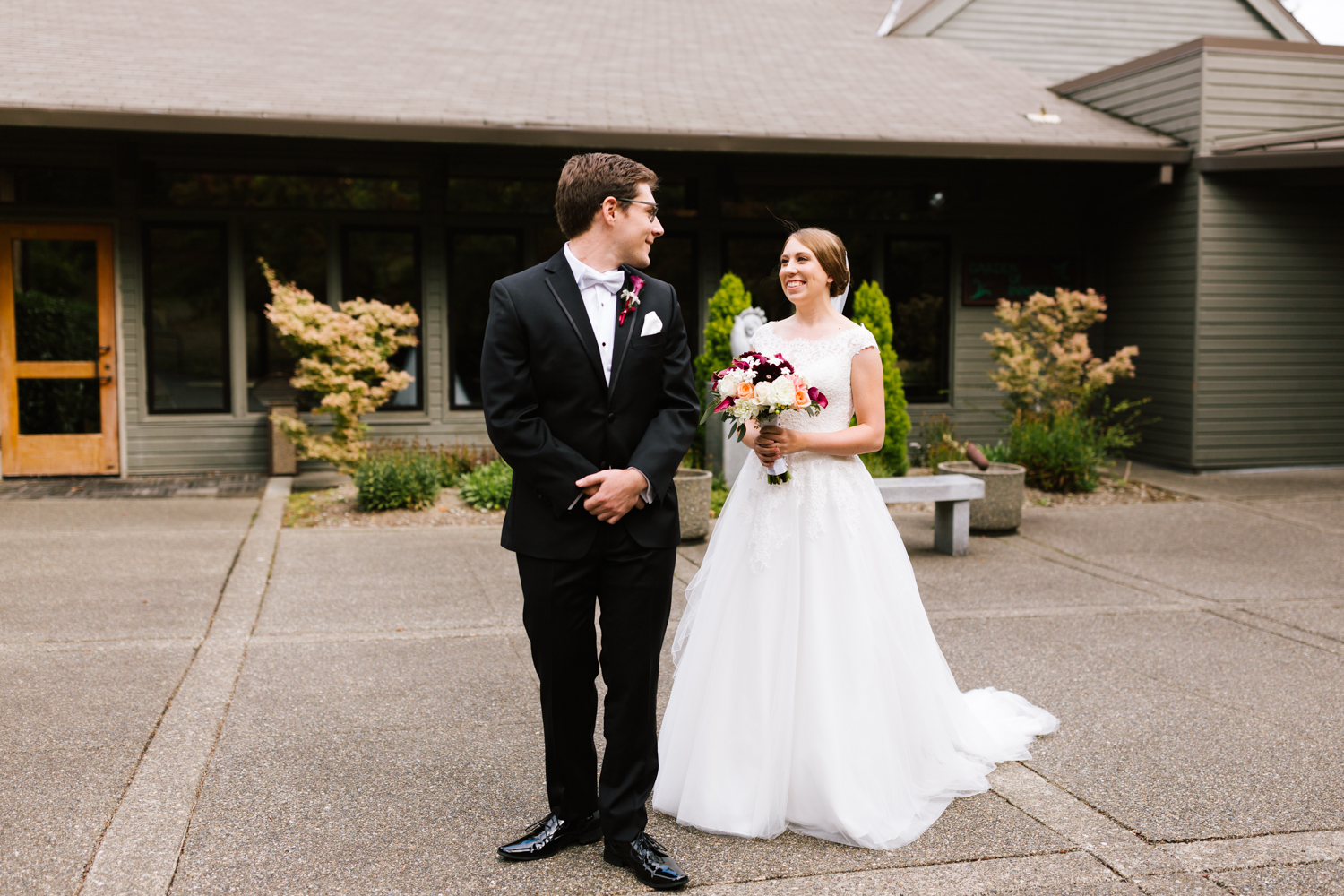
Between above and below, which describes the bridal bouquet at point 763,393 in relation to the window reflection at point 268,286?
below

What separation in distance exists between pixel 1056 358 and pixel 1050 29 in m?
6.00

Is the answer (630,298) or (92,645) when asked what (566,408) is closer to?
(630,298)

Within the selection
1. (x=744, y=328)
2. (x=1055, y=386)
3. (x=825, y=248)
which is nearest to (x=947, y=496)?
(x=744, y=328)

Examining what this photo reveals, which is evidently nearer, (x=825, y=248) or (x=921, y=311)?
(x=825, y=248)

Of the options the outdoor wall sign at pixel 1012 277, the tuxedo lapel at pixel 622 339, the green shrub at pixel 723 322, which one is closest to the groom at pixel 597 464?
the tuxedo lapel at pixel 622 339

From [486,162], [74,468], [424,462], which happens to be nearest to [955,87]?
[486,162]

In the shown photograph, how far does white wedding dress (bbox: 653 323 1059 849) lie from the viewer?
3.66m

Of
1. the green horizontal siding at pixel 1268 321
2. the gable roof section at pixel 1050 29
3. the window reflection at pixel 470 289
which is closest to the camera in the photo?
the green horizontal siding at pixel 1268 321

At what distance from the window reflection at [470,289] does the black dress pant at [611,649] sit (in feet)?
28.5

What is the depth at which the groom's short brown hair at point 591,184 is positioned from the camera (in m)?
3.28

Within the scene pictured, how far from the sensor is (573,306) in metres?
3.31

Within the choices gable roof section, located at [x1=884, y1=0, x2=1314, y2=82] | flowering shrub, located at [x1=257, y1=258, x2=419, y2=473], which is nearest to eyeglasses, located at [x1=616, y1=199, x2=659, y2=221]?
flowering shrub, located at [x1=257, y1=258, x2=419, y2=473]

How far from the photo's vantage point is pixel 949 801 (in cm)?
389

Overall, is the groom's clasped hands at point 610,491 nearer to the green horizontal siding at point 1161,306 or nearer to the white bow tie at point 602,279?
the white bow tie at point 602,279
